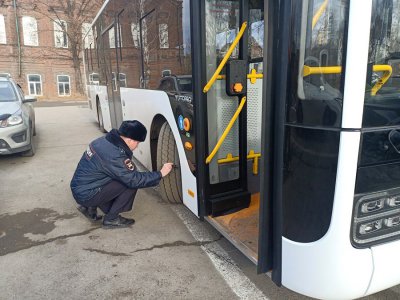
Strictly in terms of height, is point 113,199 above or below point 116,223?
above

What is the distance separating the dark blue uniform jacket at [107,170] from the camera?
3.30m

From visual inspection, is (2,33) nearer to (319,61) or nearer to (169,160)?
(169,160)

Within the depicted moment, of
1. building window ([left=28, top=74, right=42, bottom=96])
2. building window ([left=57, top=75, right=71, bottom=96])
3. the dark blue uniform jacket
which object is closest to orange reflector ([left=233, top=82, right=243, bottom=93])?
the dark blue uniform jacket

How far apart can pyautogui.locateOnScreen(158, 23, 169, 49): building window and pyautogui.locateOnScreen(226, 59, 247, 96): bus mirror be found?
3.33ft

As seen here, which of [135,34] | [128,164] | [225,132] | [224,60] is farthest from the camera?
[135,34]

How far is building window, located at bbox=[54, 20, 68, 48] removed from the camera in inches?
1041

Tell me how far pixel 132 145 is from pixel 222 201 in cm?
113

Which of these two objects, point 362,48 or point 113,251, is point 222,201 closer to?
point 113,251

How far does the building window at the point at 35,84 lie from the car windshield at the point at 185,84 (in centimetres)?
2650

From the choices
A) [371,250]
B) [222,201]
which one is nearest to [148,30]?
[222,201]

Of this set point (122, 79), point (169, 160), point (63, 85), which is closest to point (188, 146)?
point (169, 160)

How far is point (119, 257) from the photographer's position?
3.07 meters

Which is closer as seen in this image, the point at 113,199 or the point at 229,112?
the point at 229,112

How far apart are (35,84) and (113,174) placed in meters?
26.7
